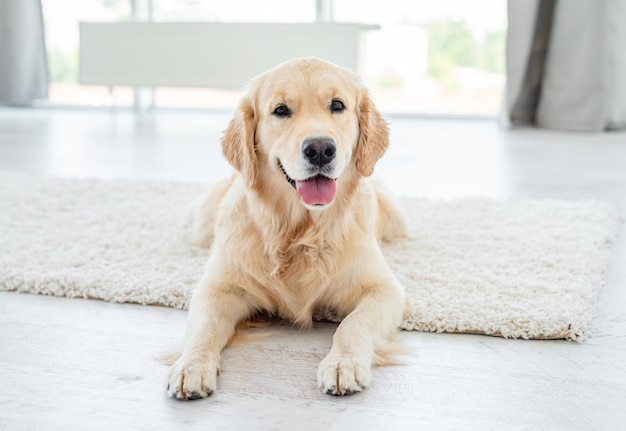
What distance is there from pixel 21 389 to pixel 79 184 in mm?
2373

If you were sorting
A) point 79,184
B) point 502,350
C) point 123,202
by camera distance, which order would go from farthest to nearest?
1. point 79,184
2. point 123,202
3. point 502,350

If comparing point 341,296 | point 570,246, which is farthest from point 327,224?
point 570,246

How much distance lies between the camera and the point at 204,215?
2965mm

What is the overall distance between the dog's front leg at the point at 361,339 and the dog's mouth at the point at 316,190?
31 cm

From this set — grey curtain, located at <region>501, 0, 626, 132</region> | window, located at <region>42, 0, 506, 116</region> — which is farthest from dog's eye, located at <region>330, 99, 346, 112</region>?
window, located at <region>42, 0, 506, 116</region>

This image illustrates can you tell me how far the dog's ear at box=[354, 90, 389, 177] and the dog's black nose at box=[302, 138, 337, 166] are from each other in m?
0.26

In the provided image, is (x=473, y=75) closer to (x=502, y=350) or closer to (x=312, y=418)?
(x=502, y=350)

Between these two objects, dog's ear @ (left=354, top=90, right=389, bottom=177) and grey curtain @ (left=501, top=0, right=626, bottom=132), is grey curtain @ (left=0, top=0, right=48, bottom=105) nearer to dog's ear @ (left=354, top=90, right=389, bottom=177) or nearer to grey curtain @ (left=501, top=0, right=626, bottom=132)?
grey curtain @ (left=501, top=0, right=626, bottom=132)

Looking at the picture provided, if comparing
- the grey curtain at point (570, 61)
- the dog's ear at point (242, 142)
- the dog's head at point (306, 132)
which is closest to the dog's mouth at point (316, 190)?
the dog's head at point (306, 132)

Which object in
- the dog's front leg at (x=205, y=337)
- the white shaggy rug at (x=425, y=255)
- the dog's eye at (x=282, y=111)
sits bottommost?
the white shaggy rug at (x=425, y=255)

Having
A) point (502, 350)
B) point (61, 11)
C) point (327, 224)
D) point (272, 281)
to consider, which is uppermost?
point (61, 11)

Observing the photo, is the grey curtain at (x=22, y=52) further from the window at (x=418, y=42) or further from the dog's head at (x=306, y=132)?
the dog's head at (x=306, y=132)

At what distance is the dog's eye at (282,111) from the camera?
2.13 meters

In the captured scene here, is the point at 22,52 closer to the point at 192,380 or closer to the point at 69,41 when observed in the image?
the point at 69,41
